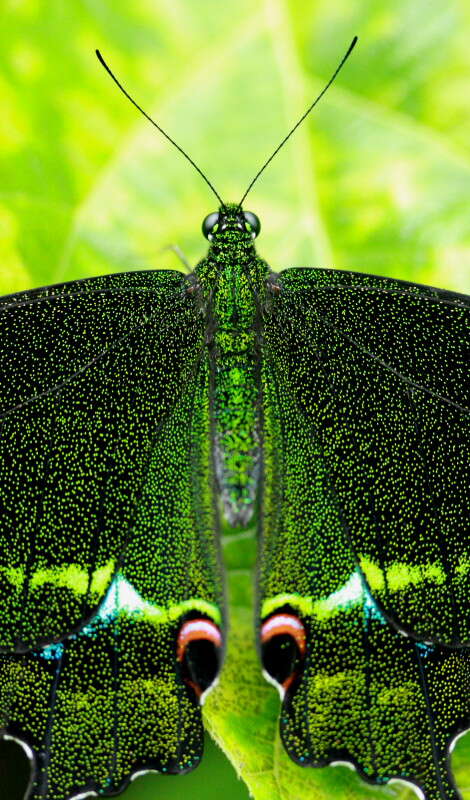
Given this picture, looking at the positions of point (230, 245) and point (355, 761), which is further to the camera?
point (230, 245)

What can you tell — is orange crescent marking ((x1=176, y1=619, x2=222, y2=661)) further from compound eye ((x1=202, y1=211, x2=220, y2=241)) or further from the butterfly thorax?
compound eye ((x1=202, y1=211, x2=220, y2=241))

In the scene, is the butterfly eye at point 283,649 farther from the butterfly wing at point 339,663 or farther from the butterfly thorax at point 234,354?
the butterfly thorax at point 234,354

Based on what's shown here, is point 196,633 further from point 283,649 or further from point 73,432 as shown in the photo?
point 73,432

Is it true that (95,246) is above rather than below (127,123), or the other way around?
below

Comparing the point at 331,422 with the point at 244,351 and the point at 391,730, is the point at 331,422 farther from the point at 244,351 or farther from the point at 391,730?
the point at 391,730

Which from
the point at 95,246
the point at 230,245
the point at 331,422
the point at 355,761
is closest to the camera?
the point at 355,761

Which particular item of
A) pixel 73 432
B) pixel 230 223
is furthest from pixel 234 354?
pixel 73 432

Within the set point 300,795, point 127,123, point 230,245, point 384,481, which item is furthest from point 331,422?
point 127,123
